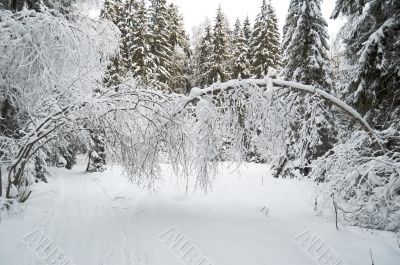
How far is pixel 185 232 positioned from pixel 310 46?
12078mm

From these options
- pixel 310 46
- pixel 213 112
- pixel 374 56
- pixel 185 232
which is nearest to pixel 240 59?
pixel 310 46

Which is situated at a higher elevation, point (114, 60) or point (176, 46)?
point (176, 46)

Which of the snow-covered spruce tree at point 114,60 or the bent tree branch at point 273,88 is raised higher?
the snow-covered spruce tree at point 114,60

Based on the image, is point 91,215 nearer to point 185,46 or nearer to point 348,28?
point 348,28

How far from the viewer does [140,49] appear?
23.5m

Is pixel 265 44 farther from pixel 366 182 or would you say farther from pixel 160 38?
pixel 366 182

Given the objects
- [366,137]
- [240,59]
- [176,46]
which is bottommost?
[366,137]

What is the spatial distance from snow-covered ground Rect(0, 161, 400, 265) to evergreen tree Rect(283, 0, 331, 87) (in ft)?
22.7

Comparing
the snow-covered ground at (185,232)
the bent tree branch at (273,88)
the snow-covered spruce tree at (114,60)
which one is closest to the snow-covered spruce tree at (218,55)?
the snow-covered spruce tree at (114,60)

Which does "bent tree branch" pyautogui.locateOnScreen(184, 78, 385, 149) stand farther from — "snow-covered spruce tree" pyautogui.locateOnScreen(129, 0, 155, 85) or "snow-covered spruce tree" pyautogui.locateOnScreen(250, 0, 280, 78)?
"snow-covered spruce tree" pyautogui.locateOnScreen(250, 0, 280, 78)

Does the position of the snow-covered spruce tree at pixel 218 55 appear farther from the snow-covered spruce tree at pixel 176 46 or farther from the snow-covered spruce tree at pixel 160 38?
the snow-covered spruce tree at pixel 160 38

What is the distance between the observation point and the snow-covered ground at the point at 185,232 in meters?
5.77

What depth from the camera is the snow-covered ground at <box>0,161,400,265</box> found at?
18.9 ft

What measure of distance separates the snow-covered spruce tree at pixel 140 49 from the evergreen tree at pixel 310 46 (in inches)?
432
